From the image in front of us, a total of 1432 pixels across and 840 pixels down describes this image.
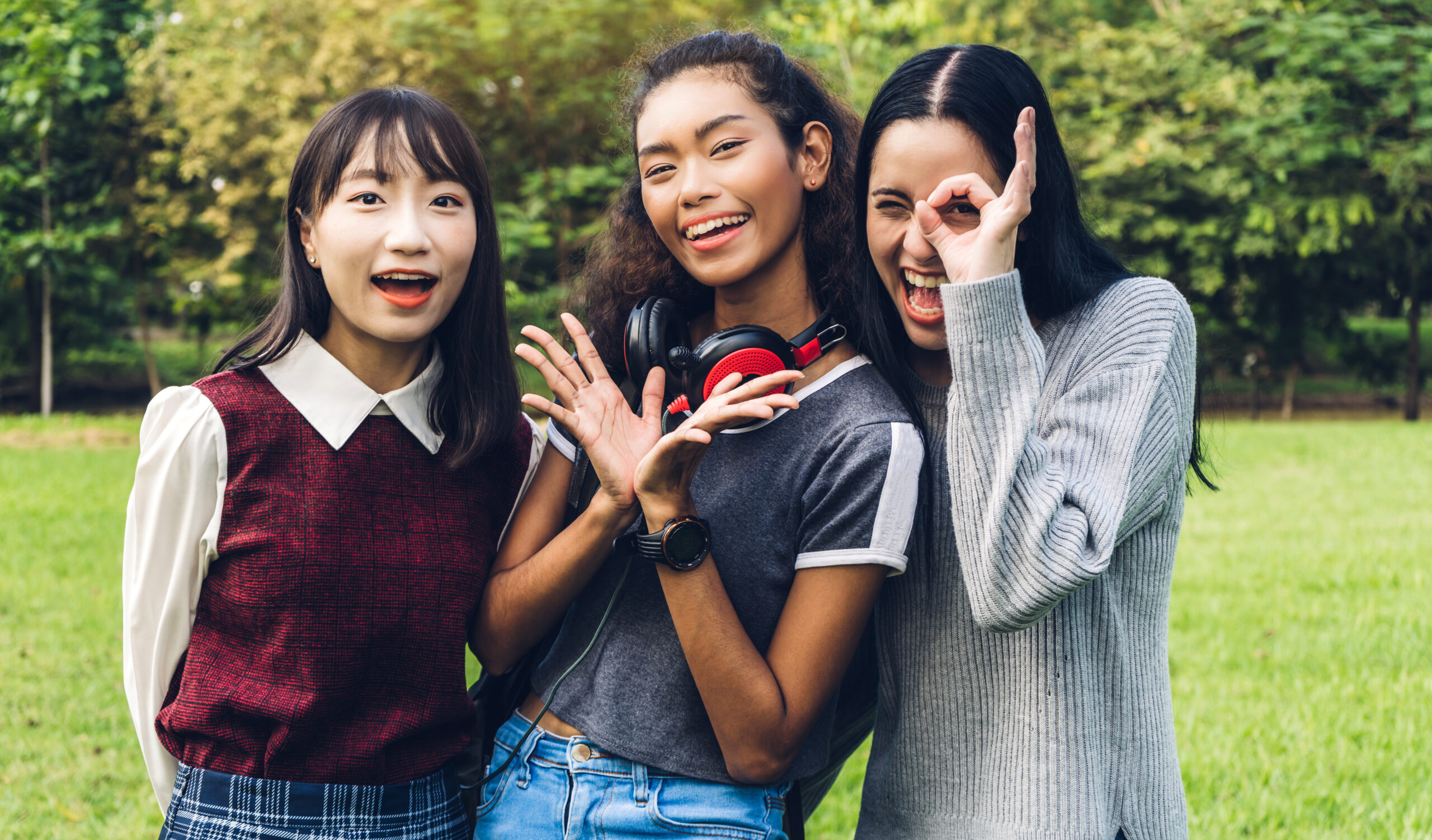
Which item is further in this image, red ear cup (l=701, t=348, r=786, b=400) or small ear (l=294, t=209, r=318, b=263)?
small ear (l=294, t=209, r=318, b=263)

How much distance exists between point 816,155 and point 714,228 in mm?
277

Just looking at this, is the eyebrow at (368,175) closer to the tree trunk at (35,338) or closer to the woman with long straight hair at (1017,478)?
the woman with long straight hair at (1017,478)

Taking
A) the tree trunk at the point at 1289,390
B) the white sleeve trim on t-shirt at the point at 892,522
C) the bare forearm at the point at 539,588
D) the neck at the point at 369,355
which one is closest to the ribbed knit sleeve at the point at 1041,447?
the white sleeve trim on t-shirt at the point at 892,522

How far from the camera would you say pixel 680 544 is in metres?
1.74

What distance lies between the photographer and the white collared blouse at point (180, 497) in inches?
73.7

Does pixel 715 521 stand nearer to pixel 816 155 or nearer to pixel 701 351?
pixel 701 351

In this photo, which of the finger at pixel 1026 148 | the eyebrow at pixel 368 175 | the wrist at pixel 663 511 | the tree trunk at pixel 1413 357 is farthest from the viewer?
the tree trunk at pixel 1413 357

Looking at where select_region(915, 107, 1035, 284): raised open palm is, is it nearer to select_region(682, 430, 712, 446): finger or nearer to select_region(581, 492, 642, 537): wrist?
select_region(682, 430, 712, 446): finger

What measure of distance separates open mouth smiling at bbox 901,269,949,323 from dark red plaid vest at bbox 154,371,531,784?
94cm

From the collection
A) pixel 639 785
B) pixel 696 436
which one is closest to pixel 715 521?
pixel 696 436

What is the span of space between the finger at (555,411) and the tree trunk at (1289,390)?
1765cm

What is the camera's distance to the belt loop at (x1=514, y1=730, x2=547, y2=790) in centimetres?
193

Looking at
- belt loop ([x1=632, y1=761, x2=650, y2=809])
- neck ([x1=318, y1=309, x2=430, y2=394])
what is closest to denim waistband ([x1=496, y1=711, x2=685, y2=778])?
belt loop ([x1=632, y1=761, x2=650, y2=809])

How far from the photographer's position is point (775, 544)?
1.85m
